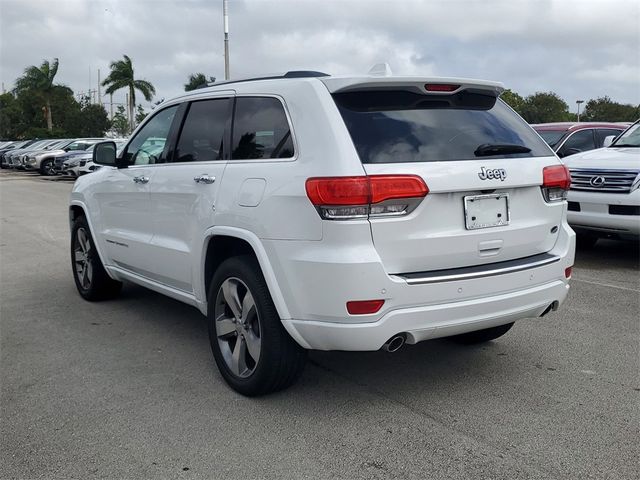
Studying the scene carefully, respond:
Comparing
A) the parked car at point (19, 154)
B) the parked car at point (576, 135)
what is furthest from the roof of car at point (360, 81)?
the parked car at point (19, 154)

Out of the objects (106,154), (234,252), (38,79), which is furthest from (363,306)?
(38,79)

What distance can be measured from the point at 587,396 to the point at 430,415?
0.97 m

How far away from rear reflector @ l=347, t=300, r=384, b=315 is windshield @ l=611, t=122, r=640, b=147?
6.66 metres

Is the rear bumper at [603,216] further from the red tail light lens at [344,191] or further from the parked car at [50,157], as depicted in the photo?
the parked car at [50,157]

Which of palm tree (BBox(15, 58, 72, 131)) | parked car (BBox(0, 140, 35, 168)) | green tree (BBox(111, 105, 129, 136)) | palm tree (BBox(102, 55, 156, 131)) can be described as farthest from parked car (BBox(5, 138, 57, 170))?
green tree (BBox(111, 105, 129, 136))

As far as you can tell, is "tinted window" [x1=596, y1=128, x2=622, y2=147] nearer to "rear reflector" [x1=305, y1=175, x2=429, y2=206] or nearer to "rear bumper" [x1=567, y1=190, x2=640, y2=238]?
"rear bumper" [x1=567, y1=190, x2=640, y2=238]

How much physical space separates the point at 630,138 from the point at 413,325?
685 cm

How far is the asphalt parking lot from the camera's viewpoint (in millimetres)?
3191

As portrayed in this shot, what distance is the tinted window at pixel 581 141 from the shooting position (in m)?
10.6

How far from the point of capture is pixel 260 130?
13.1 feet

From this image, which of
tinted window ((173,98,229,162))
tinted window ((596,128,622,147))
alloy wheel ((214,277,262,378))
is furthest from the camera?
tinted window ((596,128,622,147))

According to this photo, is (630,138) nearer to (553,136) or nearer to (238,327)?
(553,136)

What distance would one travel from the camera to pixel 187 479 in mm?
3068

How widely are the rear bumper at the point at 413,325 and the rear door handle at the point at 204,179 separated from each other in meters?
1.09
